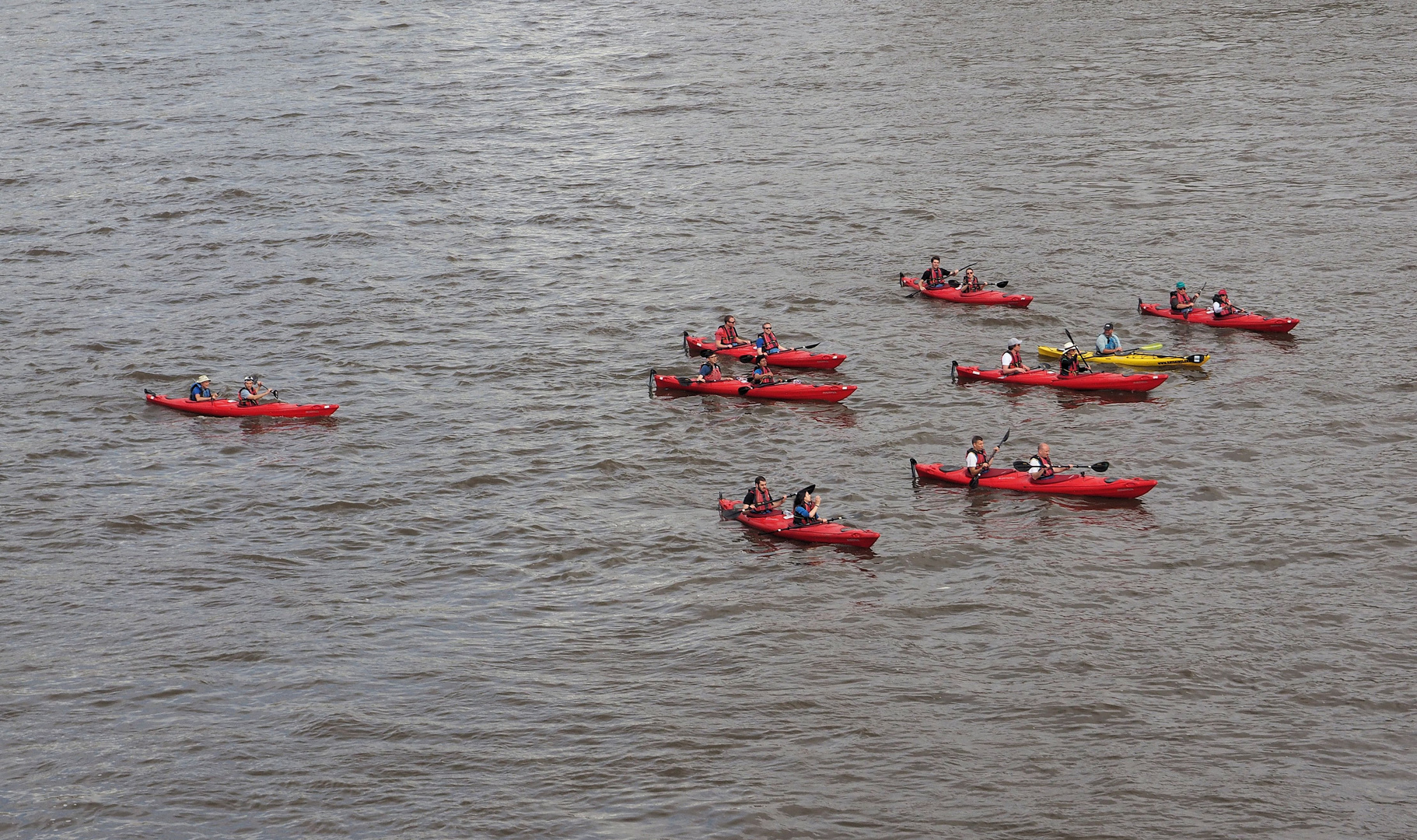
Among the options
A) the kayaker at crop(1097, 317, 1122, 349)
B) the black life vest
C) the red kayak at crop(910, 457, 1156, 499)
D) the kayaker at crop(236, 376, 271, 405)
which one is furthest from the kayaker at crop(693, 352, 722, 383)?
the kayaker at crop(236, 376, 271, 405)

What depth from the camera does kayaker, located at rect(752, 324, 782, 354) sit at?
137ft

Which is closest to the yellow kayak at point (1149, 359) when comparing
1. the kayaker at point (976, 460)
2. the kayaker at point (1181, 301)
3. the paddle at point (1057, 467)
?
the kayaker at point (1181, 301)

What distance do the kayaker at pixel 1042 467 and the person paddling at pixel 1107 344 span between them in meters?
8.12

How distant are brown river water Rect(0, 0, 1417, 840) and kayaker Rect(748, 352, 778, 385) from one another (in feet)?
2.51

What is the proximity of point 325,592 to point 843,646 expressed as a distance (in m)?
11.8

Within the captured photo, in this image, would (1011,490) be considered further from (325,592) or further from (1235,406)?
(325,592)

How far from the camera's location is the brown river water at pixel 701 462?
2553cm

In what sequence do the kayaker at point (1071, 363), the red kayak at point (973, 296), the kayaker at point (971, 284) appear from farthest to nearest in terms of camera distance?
1. the kayaker at point (971, 284)
2. the red kayak at point (973, 296)
3. the kayaker at point (1071, 363)

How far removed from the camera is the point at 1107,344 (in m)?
40.9

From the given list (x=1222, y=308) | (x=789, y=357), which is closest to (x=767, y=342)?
(x=789, y=357)

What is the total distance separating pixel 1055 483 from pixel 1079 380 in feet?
22.7

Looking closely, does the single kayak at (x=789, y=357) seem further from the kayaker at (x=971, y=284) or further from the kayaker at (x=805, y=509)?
the kayaker at (x=805, y=509)

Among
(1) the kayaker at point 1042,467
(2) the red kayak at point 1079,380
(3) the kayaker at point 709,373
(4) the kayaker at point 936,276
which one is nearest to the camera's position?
(1) the kayaker at point 1042,467

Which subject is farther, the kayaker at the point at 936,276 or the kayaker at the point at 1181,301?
the kayaker at the point at 936,276
